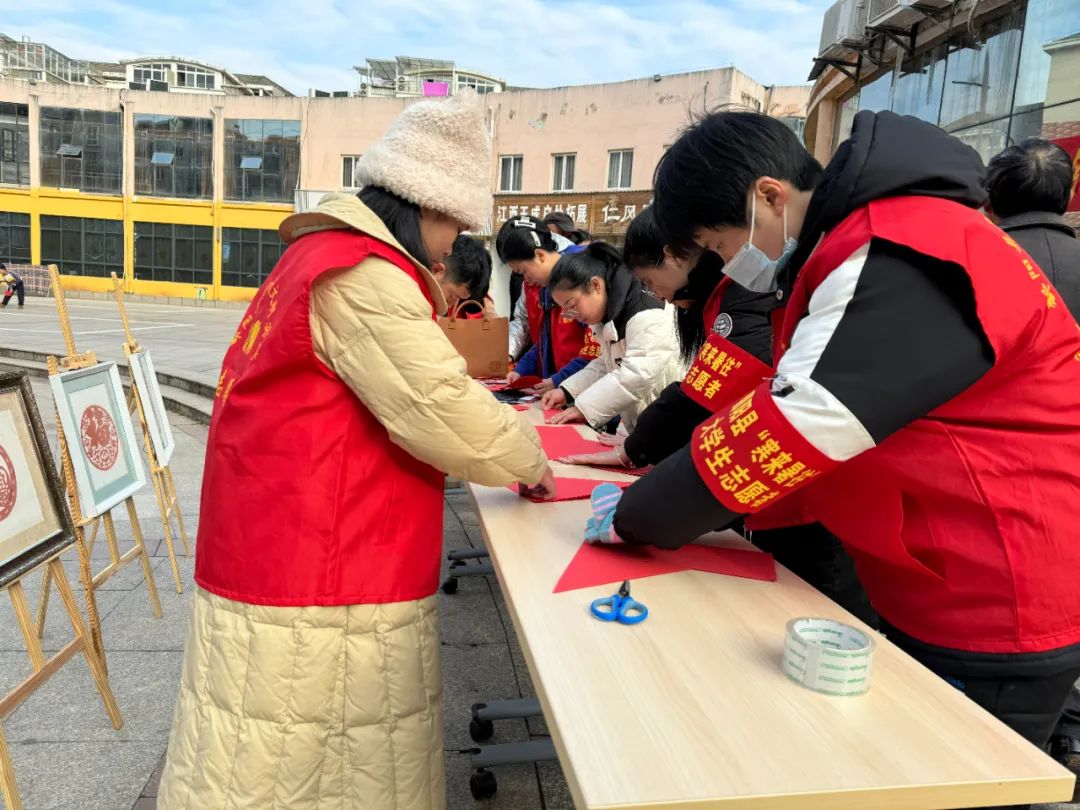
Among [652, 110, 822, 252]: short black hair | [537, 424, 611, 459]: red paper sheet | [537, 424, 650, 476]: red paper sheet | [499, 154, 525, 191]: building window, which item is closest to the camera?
[652, 110, 822, 252]: short black hair

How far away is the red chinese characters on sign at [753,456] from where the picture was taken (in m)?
0.95

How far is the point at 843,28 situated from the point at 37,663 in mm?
9154

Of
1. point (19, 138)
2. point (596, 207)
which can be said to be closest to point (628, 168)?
point (596, 207)

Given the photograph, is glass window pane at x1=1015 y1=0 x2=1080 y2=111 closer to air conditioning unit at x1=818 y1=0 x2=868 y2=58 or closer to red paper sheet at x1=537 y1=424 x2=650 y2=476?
air conditioning unit at x1=818 y1=0 x2=868 y2=58

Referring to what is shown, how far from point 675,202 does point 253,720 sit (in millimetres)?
1116

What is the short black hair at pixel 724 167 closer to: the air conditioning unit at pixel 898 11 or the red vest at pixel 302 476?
the red vest at pixel 302 476

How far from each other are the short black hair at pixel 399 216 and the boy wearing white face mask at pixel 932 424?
0.64 metres

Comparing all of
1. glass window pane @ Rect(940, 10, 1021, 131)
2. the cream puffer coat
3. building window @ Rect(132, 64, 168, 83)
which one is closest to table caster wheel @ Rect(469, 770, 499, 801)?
the cream puffer coat

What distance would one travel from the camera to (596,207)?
18.4 m

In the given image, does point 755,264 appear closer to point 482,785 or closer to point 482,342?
point 482,785

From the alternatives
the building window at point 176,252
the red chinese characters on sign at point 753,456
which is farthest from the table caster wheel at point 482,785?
the building window at point 176,252

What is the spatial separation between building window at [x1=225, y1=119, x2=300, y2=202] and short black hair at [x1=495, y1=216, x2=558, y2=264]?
2277 centimetres

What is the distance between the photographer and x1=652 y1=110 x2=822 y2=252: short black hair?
1.16 meters

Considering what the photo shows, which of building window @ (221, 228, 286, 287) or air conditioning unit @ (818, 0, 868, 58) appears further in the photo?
building window @ (221, 228, 286, 287)
